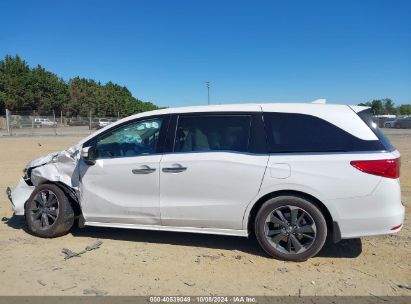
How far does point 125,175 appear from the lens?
200 inches

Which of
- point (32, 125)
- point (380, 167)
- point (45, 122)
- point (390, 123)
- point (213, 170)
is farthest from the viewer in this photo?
point (390, 123)

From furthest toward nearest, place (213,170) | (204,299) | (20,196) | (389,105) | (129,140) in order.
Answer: (389,105) < (20,196) < (129,140) < (213,170) < (204,299)

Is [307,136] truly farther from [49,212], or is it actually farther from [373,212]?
[49,212]

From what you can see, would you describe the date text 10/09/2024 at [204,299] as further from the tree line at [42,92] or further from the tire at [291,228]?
the tree line at [42,92]

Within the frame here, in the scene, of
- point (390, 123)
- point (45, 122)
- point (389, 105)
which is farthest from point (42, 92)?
point (389, 105)

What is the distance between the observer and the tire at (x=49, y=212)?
5.36m

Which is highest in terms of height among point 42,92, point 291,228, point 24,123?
point 42,92

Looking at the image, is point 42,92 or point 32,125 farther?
point 42,92

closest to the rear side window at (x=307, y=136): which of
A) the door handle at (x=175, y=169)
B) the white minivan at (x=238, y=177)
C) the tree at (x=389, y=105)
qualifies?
the white minivan at (x=238, y=177)

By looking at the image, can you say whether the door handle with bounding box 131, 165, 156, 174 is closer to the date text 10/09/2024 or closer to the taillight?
the date text 10/09/2024

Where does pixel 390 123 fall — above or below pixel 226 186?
below

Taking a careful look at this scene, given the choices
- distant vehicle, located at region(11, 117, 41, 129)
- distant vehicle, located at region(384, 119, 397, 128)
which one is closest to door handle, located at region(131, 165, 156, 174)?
distant vehicle, located at region(11, 117, 41, 129)

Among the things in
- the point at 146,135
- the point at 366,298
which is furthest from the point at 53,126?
the point at 366,298

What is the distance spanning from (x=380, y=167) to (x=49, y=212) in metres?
4.01
